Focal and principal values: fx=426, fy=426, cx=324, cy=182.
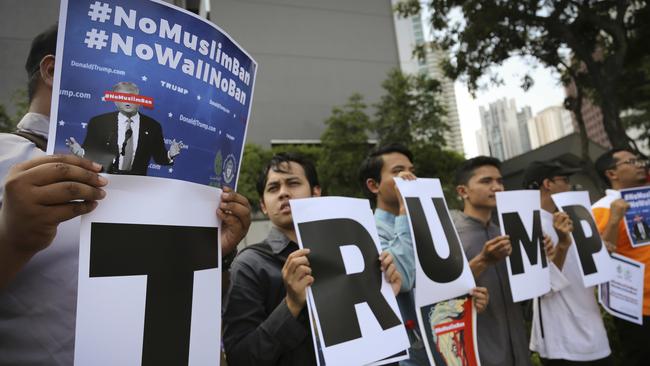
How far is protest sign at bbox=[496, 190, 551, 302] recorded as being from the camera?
7.67 feet

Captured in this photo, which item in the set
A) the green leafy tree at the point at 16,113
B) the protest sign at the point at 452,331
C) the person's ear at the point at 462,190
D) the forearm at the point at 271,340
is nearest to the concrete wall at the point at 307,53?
the person's ear at the point at 462,190

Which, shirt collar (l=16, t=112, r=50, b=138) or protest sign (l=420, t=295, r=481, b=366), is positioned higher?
shirt collar (l=16, t=112, r=50, b=138)

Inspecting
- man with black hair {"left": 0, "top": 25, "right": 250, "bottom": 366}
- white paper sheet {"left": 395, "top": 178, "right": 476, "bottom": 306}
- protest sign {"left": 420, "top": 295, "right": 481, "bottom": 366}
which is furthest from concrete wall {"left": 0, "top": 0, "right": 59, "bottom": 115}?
protest sign {"left": 420, "top": 295, "right": 481, "bottom": 366}

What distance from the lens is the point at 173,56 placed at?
1.04 m

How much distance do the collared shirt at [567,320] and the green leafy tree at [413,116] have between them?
12.4m

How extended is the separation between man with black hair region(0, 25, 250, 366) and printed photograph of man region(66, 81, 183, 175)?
5cm

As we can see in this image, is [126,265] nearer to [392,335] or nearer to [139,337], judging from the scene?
[139,337]

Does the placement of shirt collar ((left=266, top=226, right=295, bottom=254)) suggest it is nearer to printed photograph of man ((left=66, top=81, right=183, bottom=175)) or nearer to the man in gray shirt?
printed photograph of man ((left=66, top=81, right=183, bottom=175))

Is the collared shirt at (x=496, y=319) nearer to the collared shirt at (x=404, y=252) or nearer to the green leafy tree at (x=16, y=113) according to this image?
the collared shirt at (x=404, y=252)

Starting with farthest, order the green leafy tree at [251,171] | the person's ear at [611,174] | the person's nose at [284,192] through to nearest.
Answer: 1. the green leafy tree at [251,171]
2. the person's ear at [611,174]
3. the person's nose at [284,192]

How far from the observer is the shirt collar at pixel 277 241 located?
1.88 meters

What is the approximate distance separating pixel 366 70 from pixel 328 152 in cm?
827

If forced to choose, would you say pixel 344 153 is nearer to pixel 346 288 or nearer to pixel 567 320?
pixel 567 320

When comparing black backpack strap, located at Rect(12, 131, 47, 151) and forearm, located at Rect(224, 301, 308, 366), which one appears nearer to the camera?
black backpack strap, located at Rect(12, 131, 47, 151)
